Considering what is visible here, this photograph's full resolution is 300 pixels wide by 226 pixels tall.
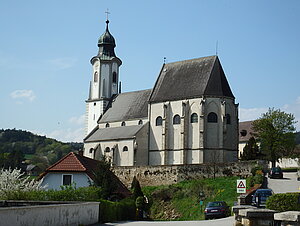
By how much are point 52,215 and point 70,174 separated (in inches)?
699

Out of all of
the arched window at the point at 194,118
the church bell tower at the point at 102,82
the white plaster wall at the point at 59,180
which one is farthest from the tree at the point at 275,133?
the white plaster wall at the point at 59,180

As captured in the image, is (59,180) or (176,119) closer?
(59,180)

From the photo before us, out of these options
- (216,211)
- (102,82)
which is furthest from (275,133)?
(216,211)

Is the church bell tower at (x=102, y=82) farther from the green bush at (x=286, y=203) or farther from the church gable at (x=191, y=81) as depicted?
the green bush at (x=286, y=203)

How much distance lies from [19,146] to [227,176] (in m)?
128

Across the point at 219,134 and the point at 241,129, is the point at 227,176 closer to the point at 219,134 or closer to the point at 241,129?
the point at 219,134

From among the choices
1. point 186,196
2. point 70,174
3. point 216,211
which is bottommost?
point 216,211

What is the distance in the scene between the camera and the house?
34812mm

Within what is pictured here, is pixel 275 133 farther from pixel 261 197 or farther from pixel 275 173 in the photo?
pixel 261 197

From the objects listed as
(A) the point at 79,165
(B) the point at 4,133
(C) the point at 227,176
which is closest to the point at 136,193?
(A) the point at 79,165

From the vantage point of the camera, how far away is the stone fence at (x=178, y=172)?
4500 cm

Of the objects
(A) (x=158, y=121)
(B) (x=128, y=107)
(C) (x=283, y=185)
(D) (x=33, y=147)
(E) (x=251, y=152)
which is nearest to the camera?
(C) (x=283, y=185)

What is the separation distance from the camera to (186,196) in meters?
42.4

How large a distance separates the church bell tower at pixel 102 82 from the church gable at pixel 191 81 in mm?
11112
